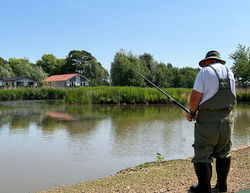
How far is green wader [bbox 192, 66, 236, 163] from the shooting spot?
3322mm

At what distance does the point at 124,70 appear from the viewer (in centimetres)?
4347

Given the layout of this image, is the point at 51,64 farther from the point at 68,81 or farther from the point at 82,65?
the point at 68,81

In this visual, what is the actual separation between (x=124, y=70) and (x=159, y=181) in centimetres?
3965

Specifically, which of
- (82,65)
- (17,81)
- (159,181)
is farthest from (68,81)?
(159,181)

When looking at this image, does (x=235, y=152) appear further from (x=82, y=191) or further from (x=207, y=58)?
(x=82, y=191)

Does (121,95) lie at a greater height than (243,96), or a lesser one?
greater

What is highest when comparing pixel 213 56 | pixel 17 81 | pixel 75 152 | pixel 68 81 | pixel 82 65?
pixel 82 65

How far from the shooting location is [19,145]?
8844mm

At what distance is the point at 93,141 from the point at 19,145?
7.45 feet

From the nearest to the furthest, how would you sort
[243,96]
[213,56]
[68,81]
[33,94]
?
[213,56], [243,96], [33,94], [68,81]

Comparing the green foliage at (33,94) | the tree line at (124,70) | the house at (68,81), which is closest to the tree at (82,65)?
the tree line at (124,70)

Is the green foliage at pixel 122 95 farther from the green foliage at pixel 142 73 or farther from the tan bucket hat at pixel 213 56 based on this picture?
the tan bucket hat at pixel 213 56

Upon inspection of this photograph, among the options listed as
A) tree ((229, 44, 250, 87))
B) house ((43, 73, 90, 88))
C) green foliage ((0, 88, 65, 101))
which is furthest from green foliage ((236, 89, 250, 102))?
house ((43, 73, 90, 88))

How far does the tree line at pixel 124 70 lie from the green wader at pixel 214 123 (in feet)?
13.6
